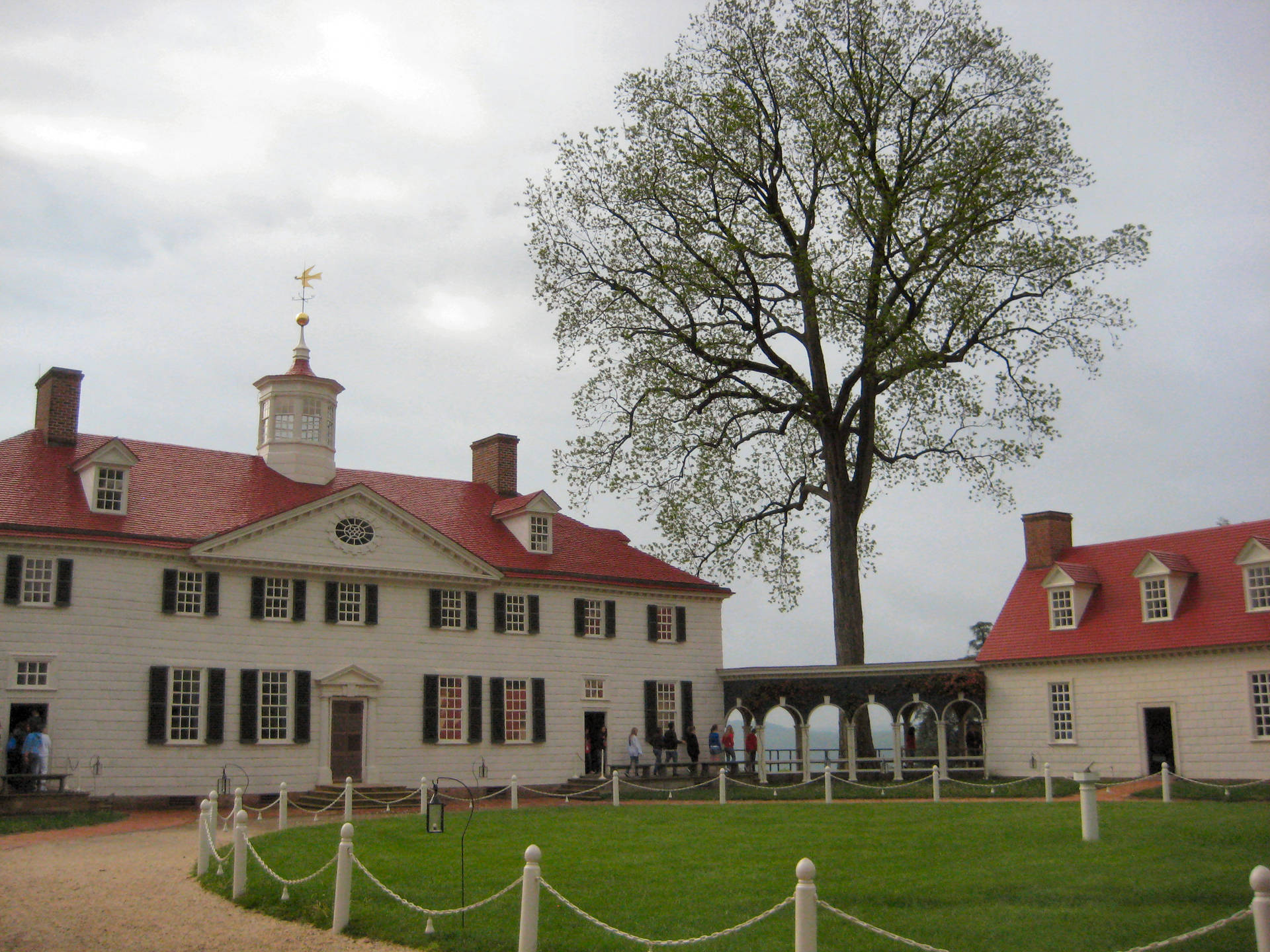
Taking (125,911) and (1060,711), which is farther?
(1060,711)

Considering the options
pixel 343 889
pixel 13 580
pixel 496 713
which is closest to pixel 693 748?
pixel 496 713

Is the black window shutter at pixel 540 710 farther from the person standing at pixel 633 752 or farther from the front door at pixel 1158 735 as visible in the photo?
the front door at pixel 1158 735

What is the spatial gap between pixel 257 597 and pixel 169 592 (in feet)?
6.45

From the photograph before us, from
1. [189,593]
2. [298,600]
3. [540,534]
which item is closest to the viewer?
[189,593]

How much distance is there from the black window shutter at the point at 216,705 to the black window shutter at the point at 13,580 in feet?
13.8

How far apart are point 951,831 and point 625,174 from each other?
18936 mm

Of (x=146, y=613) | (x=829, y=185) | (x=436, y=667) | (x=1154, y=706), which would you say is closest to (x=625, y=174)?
(x=829, y=185)

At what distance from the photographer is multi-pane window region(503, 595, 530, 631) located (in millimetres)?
32656

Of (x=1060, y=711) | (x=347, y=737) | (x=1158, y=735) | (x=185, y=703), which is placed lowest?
(x=1158, y=735)

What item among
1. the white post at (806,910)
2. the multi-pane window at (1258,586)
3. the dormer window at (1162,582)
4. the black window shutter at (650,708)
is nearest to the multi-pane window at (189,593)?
the black window shutter at (650,708)

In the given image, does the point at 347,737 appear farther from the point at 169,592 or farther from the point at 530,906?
the point at 530,906

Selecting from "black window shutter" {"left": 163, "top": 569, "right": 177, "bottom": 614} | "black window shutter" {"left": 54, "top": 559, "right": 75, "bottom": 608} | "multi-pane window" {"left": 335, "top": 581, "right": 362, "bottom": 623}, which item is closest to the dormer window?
"multi-pane window" {"left": 335, "top": 581, "right": 362, "bottom": 623}

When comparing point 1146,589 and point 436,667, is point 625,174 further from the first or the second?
point 1146,589

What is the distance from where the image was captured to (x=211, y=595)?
28.2 meters
